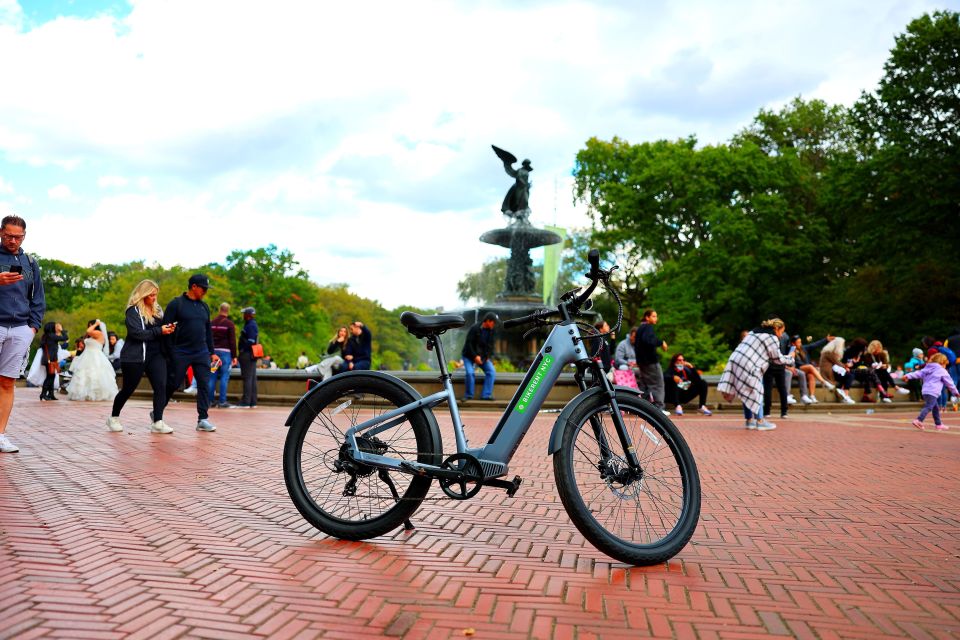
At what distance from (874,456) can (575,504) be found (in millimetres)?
6104

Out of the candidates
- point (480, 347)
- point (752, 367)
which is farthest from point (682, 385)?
point (480, 347)

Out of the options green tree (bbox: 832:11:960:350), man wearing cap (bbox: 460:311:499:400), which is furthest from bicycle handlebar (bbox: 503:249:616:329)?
green tree (bbox: 832:11:960:350)

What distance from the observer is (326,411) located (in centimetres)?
397

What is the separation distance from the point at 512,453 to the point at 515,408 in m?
0.23

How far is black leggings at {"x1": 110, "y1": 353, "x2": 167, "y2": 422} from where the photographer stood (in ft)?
27.5

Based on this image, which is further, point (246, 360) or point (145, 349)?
point (246, 360)

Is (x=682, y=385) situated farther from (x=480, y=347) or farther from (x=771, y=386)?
(x=480, y=347)

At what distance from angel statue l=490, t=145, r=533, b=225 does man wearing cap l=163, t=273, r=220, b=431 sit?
16.4 meters

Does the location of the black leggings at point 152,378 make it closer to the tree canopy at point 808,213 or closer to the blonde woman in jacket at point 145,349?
the blonde woman in jacket at point 145,349

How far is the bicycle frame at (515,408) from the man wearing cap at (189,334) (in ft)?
18.1

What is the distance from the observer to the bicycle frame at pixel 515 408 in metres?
3.65

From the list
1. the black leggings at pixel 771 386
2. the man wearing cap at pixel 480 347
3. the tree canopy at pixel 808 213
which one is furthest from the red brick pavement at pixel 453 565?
the tree canopy at pixel 808 213

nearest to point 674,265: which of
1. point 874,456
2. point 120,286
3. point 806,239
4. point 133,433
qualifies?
point 806,239

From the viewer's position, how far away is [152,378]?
8406 mm
